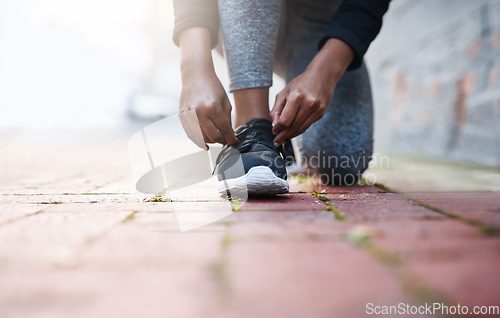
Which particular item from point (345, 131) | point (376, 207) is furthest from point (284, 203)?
point (345, 131)

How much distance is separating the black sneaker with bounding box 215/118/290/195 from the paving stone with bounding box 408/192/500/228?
1.36 ft

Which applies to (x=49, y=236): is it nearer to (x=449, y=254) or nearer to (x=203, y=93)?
(x=203, y=93)

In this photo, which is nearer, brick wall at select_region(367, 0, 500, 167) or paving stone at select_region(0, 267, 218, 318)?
paving stone at select_region(0, 267, 218, 318)

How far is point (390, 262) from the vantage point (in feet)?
1.89

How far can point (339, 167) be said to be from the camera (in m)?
1.58

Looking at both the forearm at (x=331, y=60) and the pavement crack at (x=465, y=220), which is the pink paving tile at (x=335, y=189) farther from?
the forearm at (x=331, y=60)

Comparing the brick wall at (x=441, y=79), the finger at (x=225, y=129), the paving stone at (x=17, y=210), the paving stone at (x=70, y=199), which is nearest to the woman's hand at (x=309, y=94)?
the finger at (x=225, y=129)

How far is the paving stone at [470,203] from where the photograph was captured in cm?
84

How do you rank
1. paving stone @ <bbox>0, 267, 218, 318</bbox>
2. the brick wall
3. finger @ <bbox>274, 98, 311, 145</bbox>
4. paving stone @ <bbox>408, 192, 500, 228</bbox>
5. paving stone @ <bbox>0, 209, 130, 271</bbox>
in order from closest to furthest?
paving stone @ <bbox>0, 267, 218, 318</bbox>
paving stone @ <bbox>0, 209, 130, 271</bbox>
paving stone @ <bbox>408, 192, 500, 228</bbox>
finger @ <bbox>274, 98, 311, 145</bbox>
the brick wall

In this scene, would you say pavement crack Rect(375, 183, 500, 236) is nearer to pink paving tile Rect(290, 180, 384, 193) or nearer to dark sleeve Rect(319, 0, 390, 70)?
pink paving tile Rect(290, 180, 384, 193)

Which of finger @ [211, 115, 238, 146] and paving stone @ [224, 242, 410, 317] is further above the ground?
finger @ [211, 115, 238, 146]

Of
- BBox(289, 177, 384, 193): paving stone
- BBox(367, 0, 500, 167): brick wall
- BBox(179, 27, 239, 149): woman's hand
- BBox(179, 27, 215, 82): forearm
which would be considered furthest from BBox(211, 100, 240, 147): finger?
BBox(367, 0, 500, 167): brick wall

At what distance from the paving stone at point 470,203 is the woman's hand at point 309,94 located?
40 centimetres

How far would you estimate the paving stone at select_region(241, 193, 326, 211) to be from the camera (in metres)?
0.97
